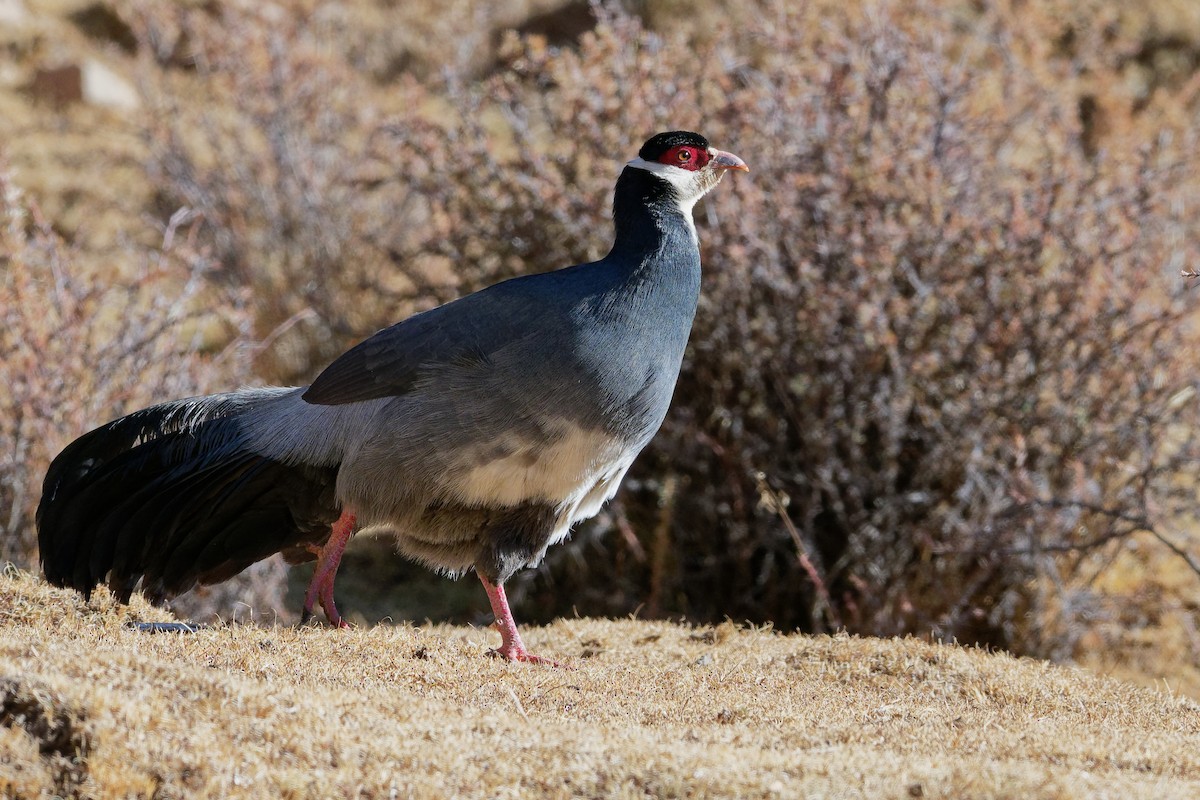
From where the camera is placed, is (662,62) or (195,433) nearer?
(195,433)

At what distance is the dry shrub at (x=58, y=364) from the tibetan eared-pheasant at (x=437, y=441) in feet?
5.02

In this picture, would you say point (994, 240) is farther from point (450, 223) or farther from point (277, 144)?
point (277, 144)

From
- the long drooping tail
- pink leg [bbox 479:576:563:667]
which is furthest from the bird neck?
the long drooping tail

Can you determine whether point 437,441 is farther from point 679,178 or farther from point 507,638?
point 679,178

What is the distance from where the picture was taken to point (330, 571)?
571 cm

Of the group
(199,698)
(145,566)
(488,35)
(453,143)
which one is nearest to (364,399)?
(145,566)

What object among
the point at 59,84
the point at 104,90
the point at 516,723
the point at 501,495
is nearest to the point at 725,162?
the point at 501,495

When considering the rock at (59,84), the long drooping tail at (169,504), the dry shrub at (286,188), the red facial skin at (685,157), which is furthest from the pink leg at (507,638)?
the rock at (59,84)

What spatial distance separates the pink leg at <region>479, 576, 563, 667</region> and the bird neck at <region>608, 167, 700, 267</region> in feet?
4.67

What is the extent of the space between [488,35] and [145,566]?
1052 cm

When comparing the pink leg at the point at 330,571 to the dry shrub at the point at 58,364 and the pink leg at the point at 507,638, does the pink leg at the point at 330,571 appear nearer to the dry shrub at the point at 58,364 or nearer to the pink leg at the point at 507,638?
the pink leg at the point at 507,638

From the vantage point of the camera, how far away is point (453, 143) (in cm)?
831

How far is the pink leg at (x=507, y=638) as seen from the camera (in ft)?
16.8

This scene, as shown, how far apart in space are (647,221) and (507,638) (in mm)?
1742
